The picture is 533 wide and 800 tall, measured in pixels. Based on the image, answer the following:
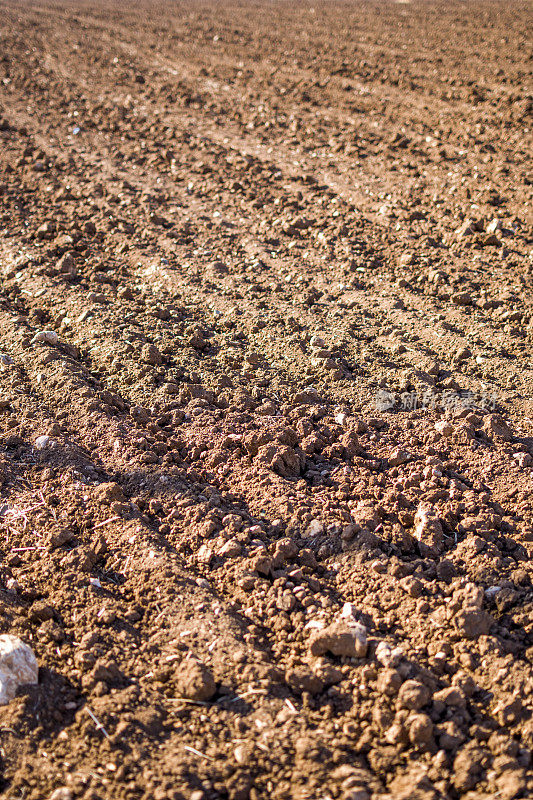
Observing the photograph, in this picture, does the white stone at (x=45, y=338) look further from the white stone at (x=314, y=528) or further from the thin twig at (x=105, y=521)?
the white stone at (x=314, y=528)

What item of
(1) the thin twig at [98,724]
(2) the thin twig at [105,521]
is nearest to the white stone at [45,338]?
(2) the thin twig at [105,521]

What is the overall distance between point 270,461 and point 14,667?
148 cm

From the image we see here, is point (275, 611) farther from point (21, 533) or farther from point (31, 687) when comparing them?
point (21, 533)

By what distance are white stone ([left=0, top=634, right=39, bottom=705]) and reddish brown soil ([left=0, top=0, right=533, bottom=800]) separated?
55mm

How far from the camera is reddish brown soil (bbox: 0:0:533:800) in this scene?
2150mm

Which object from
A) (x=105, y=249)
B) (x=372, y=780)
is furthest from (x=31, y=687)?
(x=105, y=249)

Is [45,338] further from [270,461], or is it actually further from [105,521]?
[270,461]

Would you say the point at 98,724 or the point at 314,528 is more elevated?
the point at 314,528

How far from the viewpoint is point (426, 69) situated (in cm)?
977

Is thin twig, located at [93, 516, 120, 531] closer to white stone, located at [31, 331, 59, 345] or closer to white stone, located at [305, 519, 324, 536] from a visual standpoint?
white stone, located at [305, 519, 324, 536]

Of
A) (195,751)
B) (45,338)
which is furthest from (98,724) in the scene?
(45,338)

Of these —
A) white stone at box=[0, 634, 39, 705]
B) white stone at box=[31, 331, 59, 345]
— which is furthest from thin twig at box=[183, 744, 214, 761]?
white stone at box=[31, 331, 59, 345]

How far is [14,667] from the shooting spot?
230cm

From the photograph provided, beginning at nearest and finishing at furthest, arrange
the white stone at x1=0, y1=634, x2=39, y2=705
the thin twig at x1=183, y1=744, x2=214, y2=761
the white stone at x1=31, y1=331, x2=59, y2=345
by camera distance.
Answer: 1. the thin twig at x1=183, y1=744, x2=214, y2=761
2. the white stone at x1=0, y1=634, x2=39, y2=705
3. the white stone at x1=31, y1=331, x2=59, y2=345
